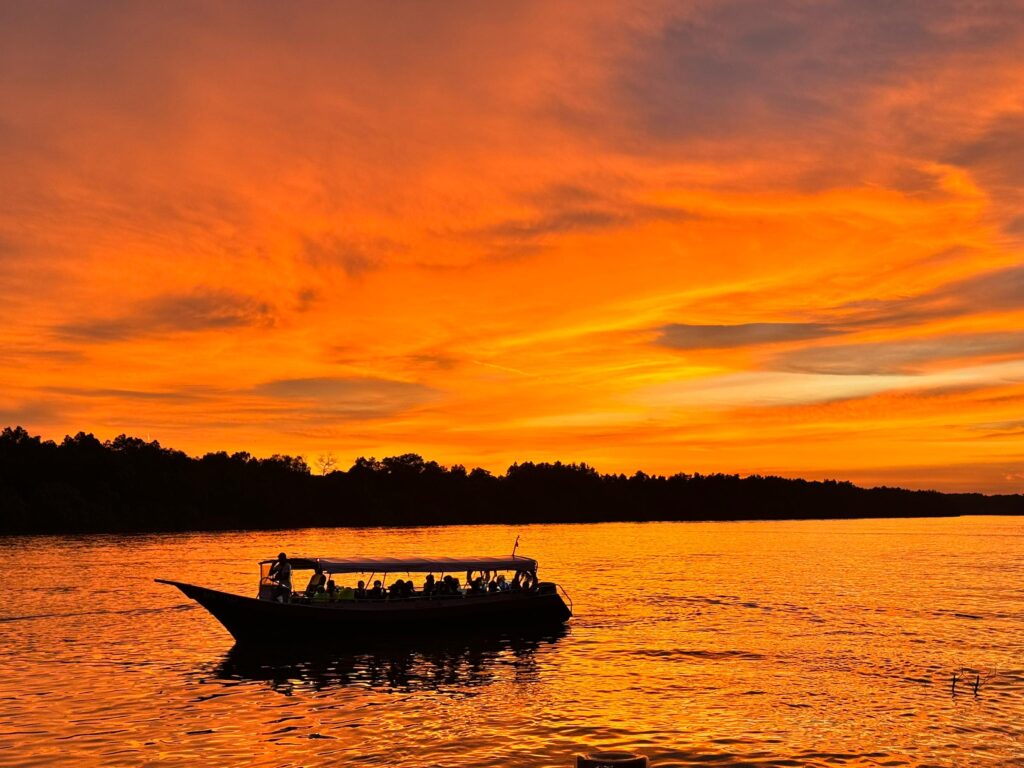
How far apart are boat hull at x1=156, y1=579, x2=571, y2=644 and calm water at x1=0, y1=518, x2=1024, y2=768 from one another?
1578mm

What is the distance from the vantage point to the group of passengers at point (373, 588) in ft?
164

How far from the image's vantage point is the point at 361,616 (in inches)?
1987

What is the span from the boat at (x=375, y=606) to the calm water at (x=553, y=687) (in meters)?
1.77

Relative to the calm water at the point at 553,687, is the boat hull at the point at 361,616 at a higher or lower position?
higher

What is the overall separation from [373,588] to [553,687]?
16219 mm

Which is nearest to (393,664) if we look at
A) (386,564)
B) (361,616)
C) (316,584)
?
(361,616)

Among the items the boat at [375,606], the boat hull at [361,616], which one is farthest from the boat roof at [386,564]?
the boat hull at [361,616]

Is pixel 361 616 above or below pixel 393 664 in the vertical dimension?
above

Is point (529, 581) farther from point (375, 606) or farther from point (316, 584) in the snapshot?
point (316, 584)

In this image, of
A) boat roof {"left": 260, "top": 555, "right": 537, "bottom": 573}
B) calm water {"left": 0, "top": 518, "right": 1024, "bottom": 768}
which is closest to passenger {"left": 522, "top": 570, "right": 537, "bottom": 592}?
boat roof {"left": 260, "top": 555, "right": 537, "bottom": 573}

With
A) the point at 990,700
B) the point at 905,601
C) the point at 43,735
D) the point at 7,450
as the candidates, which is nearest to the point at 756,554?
the point at 905,601

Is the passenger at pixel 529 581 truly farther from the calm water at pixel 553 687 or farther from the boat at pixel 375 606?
the calm water at pixel 553 687

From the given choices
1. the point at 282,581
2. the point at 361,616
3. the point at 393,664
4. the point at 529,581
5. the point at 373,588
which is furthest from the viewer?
the point at 529,581

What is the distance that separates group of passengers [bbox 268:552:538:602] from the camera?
164 ft
